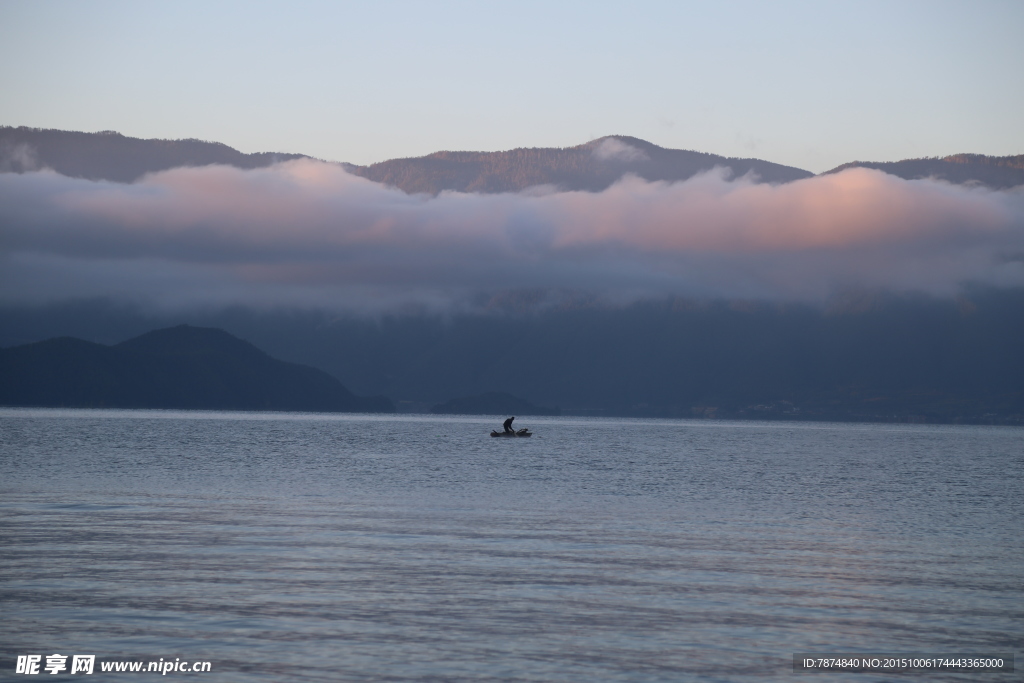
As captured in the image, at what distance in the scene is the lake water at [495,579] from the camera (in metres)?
24.0

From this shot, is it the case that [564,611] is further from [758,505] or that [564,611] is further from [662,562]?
[758,505]

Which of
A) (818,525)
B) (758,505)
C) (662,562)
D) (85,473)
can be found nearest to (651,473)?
(758,505)

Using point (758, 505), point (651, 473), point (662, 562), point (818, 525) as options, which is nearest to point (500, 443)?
point (651, 473)

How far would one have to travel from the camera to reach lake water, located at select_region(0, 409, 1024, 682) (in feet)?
78.7

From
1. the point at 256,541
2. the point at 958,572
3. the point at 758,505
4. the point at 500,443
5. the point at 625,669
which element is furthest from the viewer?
the point at 500,443

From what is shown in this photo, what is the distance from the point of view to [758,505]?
6109cm

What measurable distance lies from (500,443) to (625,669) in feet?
478

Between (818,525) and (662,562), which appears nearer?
(662,562)

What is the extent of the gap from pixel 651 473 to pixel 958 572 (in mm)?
54506

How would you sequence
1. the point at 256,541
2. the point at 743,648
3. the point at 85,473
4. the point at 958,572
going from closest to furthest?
the point at 743,648
the point at 958,572
the point at 256,541
the point at 85,473

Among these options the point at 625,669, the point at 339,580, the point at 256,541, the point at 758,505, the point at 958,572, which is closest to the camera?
the point at 625,669

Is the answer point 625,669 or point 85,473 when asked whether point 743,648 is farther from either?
point 85,473

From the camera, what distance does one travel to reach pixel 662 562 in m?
36.9

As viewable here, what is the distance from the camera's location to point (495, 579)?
32.4m
